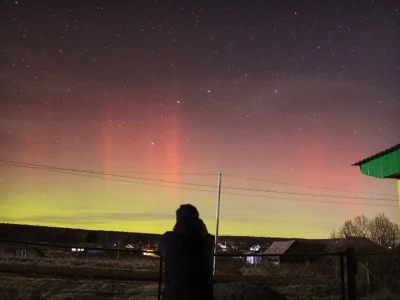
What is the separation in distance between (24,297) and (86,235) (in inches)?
4511

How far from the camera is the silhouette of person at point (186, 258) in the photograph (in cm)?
407

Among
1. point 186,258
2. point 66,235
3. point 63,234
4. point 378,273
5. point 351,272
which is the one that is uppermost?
point 63,234

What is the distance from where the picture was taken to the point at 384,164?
36.0 feet

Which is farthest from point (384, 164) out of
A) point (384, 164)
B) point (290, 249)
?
point (290, 249)

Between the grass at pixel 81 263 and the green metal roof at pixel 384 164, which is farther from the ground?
the green metal roof at pixel 384 164

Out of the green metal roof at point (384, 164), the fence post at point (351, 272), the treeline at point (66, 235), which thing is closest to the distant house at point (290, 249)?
the green metal roof at point (384, 164)

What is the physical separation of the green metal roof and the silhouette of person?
7678mm

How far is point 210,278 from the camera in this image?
14.0ft

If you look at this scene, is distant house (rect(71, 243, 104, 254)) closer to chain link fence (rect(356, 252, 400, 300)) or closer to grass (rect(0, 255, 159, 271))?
grass (rect(0, 255, 159, 271))

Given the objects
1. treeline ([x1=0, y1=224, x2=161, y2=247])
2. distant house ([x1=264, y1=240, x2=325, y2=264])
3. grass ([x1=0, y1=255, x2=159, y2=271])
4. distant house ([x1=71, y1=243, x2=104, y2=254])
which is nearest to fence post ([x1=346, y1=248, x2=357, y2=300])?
distant house ([x1=71, y1=243, x2=104, y2=254])

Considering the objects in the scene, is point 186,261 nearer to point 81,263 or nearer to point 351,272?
point 351,272

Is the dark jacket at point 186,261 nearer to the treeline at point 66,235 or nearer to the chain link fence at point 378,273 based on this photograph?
the chain link fence at point 378,273

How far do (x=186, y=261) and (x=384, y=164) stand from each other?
8.38m


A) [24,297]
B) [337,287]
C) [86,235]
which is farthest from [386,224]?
[86,235]
